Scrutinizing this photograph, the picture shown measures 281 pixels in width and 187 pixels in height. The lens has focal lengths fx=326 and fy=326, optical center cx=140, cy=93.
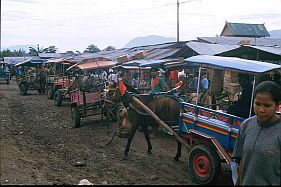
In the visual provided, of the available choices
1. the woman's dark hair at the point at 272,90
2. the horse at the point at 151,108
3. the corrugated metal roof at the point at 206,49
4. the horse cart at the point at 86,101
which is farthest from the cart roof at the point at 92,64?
the woman's dark hair at the point at 272,90

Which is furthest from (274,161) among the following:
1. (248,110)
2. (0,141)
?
(0,141)

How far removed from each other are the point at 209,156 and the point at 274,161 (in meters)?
2.82

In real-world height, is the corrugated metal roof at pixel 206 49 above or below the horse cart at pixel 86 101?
above

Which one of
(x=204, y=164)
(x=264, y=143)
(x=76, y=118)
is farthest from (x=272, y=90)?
(x=76, y=118)

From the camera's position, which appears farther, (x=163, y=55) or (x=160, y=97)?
(x=163, y=55)

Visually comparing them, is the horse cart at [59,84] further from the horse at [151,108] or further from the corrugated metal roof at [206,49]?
the horse at [151,108]

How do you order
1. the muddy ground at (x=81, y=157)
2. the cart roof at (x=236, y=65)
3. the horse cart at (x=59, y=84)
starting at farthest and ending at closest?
1. the horse cart at (x=59, y=84)
2. the muddy ground at (x=81, y=157)
3. the cart roof at (x=236, y=65)

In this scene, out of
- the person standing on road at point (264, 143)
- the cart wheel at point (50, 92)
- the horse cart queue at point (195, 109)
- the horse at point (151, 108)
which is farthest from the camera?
the cart wheel at point (50, 92)

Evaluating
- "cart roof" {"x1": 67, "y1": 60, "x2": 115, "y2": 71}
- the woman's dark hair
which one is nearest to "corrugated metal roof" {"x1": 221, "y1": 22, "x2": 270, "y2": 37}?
"cart roof" {"x1": 67, "y1": 60, "x2": 115, "y2": 71}

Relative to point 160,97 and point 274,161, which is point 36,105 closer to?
point 160,97

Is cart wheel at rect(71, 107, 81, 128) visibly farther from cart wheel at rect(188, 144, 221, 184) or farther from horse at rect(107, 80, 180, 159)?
cart wheel at rect(188, 144, 221, 184)

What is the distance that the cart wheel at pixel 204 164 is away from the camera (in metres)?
5.28

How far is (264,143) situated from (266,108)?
0.91 feet

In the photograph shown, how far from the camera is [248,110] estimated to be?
203 inches
